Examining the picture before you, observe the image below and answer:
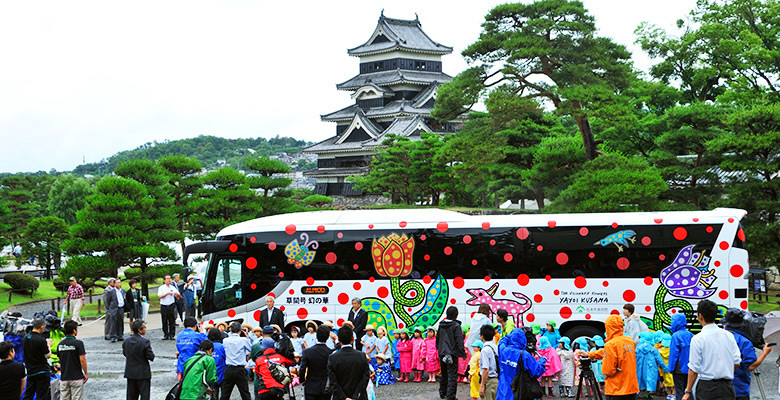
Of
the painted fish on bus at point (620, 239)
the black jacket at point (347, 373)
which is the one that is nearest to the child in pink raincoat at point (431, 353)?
the painted fish on bus at point (620, 239)

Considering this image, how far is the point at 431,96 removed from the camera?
53969 millimetres

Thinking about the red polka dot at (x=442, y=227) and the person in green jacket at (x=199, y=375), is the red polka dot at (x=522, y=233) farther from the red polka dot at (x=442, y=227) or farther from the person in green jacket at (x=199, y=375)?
the person in green jacket at (x=199, y=375)

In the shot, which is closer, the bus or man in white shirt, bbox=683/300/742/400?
man in white shirt, bbox=683/300/742/400

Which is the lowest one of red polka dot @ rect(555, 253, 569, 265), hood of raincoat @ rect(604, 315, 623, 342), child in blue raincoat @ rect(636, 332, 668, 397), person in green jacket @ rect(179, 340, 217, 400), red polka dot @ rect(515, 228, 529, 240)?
child in blue raincoat @ rect(636, 332, 668, 397)

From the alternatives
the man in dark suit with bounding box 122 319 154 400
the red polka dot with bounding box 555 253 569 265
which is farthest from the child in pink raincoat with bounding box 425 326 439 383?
the man in dark suit with bounding box 122 319 154 400

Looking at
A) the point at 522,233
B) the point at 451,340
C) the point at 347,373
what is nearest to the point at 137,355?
the point at 347,373

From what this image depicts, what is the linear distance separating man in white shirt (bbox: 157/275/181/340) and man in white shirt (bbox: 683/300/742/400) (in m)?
13.2

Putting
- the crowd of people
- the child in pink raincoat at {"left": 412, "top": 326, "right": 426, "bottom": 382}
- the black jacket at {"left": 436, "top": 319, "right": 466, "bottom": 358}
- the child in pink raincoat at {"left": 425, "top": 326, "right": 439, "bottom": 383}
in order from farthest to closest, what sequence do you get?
the child in pink raincoat at {"left": 412, "top": 326, "right": 426, "bottom": 382} → the child in pink raincoat at {"left": 425, "top": 326, "right": 439, "bottom": 383} → the black jacket at {"left": 436, "top": 319, "right": 466, "bottom": 358} → the crowd of people

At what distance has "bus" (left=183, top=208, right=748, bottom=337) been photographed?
1312 cm

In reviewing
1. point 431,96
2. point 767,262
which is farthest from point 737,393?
point 431,96

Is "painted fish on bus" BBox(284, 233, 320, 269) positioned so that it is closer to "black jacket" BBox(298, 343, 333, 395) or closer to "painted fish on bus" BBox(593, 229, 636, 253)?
"painted fish on bus" BBox(593, 229, 636, 253)

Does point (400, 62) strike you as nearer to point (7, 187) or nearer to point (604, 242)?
point (7, 187)

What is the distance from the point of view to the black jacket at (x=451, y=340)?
34.1ft

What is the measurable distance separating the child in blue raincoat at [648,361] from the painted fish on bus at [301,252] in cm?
683
